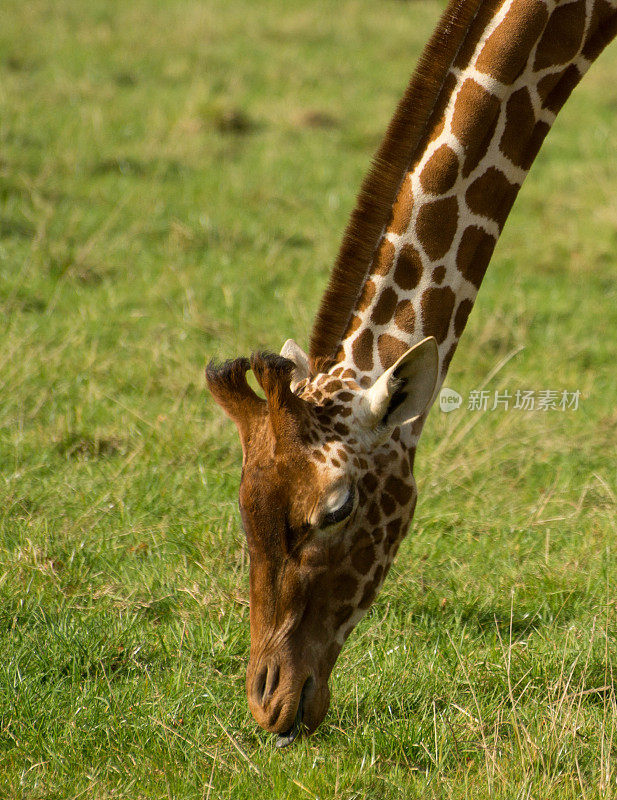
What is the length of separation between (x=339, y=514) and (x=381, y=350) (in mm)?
647

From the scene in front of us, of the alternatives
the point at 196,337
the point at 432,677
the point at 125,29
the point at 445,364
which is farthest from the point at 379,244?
the point at 125,29

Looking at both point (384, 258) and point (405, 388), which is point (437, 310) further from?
point (405, 388)

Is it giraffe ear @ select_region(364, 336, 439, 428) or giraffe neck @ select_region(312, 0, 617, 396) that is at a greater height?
giraffe neck @ select_region(312, 0, 617, 396)

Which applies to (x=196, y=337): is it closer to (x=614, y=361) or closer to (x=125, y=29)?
(x=614, y=361)

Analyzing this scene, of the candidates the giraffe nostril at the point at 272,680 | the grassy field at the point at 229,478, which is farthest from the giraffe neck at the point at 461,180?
the grassy field at the point at 229,478

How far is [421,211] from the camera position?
3684 mm

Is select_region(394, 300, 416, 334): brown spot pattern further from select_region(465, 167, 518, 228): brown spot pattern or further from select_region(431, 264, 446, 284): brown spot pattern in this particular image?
select_region(465, 167, 518, 228): brown spot pattern

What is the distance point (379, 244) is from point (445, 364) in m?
0.52

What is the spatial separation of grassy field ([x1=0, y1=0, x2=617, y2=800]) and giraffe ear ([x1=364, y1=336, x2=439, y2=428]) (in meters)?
1.07

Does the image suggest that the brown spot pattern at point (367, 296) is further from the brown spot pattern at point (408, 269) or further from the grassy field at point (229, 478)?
the grassy field at point (229, 478)

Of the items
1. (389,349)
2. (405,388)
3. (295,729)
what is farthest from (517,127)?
(295,729)

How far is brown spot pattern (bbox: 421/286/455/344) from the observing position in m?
3.66

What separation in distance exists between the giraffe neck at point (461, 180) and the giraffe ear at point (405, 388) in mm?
152

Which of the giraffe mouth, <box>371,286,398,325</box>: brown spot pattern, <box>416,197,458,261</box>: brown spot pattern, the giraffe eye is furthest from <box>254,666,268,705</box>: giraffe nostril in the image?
<box>416,197,458,261</box>: brown spot pattern
